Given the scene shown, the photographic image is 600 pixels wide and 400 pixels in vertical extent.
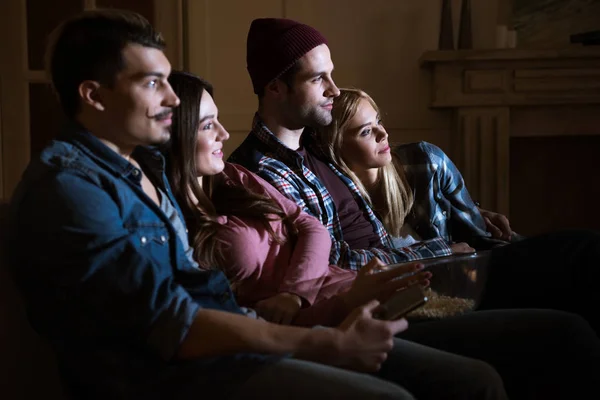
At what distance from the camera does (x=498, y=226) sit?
231 cm

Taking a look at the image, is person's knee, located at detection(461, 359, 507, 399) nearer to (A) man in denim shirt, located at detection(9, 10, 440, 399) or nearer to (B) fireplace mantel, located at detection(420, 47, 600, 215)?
(A) man in denim shirt, located at detection(9, 10, 440, 399)

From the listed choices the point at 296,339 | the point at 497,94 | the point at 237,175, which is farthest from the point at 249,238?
the point at 497,94

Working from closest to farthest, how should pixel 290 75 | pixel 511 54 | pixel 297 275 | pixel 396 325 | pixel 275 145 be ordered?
1. pixel 396 325
2. pixel 297 275
3. pixel 275 145
4. pixel 290 75
5. pixel 511 54

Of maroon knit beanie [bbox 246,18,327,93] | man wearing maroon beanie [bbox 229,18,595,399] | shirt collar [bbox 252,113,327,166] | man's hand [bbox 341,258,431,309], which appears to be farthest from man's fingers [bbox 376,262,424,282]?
maroon knit beanie [bbox 246,18,327,93]

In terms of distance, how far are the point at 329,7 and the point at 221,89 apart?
62cm

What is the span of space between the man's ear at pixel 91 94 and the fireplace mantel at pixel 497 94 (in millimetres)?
2474

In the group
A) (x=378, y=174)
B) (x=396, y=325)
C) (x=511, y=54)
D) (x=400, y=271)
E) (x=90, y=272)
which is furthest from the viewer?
(x=511, y=54)

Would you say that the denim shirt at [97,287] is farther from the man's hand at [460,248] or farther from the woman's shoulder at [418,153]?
the woman's shoulder at [418,153]

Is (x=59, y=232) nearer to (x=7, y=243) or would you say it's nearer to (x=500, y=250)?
(x=7, y=243)

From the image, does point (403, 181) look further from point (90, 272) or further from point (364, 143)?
point (90, 272)

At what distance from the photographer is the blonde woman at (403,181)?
2143 mm

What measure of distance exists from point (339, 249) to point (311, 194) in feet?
0.51

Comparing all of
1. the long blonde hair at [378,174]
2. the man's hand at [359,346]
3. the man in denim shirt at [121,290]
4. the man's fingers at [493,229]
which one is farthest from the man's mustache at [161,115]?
the man's fingers at [493,229]

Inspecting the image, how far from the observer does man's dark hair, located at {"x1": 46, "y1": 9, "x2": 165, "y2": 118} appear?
3.70 ft
